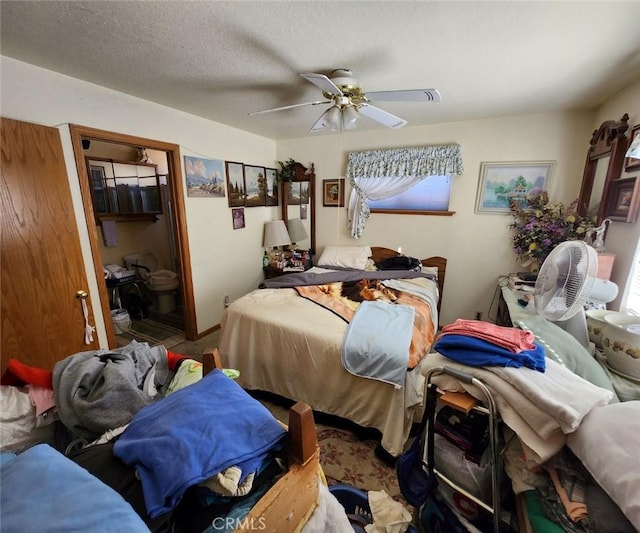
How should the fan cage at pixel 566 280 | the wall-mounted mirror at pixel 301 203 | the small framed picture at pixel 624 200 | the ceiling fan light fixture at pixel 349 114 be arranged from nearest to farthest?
1. the fan cage at pixel 566 280
2. the small framed picture at pixel 624 200
3. the ceiling fan light fixture at pixel 349 114
4. the wall-mounted mirror at pixel 301 203

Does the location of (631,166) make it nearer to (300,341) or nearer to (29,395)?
(300,341)

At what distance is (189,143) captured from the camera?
2.71 m

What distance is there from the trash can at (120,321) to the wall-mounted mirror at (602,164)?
4657 millimetres

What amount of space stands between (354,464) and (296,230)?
2.87 metres

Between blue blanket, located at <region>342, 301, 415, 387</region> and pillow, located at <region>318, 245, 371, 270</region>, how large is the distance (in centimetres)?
152

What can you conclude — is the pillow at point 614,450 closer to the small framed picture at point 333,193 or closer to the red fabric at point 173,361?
the red fabric at point 173,361

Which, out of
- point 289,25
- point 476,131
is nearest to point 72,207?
point 289,25

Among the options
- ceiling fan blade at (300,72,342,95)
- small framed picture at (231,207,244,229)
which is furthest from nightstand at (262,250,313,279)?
ceiling fan blade at (300,72,342,95)

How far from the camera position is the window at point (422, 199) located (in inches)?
124

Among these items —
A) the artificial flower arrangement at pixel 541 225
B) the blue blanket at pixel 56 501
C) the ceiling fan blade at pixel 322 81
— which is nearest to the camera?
the blue blanket at pixel 56 501

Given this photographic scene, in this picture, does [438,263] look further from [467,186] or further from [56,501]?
[56,501]

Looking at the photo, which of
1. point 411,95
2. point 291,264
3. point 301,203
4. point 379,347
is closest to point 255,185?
point 301,203

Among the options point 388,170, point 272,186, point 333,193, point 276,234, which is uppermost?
point 388,170

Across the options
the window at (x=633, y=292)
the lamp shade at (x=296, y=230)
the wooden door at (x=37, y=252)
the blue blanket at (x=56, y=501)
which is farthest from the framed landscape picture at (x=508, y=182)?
the wooden door at (x=37, y=252)
